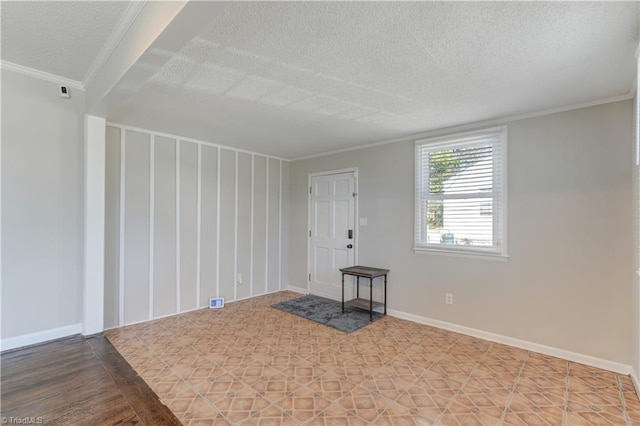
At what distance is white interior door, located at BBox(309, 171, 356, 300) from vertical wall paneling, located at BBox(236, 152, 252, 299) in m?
1.09

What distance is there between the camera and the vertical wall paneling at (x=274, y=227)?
547 cm

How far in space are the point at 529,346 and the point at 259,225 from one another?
4.06m

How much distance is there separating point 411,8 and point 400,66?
0.63 meters

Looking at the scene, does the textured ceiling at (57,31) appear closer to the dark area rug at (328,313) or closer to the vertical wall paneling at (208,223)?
the vertical wall paneling at (208,223)

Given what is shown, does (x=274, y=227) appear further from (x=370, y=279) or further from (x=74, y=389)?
(x=74, y=389)

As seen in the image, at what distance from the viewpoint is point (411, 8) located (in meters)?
1.64

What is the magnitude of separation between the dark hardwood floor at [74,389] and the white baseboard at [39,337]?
0.23 ft

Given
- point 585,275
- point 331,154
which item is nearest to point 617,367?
point 585,275

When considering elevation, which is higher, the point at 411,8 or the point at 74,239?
the point at 411,8

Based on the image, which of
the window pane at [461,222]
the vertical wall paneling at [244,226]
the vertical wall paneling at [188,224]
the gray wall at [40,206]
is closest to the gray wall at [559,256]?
the window pane at [461,222]

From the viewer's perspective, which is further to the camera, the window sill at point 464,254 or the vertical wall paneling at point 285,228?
the vertical wall paneling at point 285,228

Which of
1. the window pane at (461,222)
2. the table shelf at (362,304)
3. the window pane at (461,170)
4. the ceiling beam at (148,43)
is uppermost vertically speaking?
the ceiling beam at (148,43)

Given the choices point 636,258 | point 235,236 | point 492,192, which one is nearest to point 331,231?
point 235,236

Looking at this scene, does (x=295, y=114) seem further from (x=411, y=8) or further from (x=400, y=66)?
(x=411, y=8)
